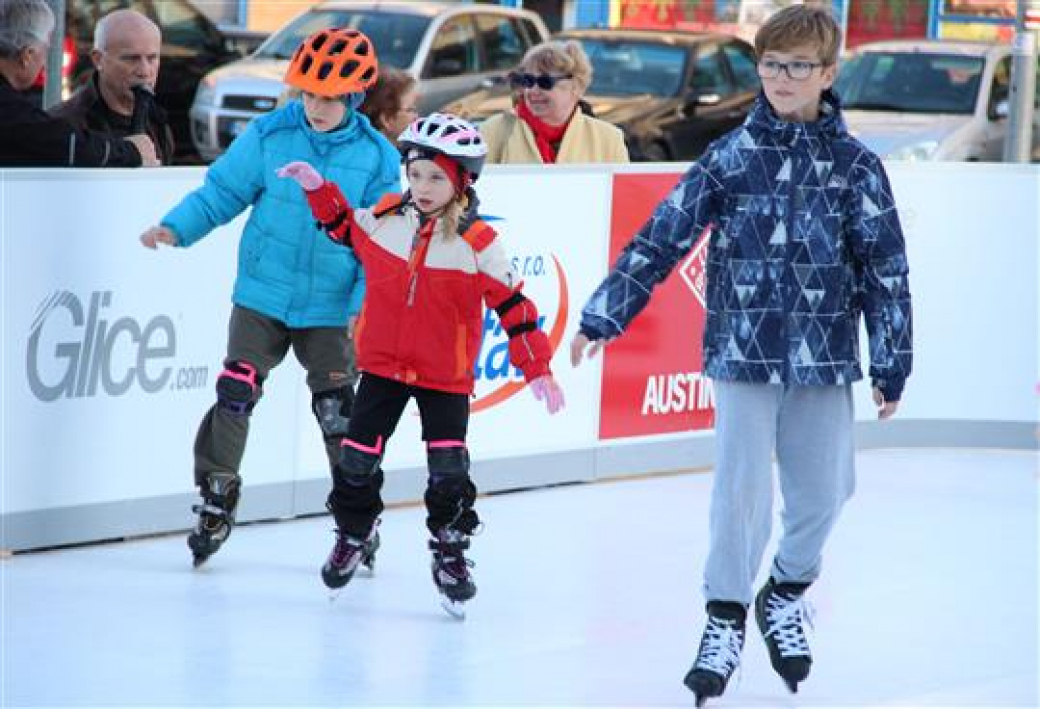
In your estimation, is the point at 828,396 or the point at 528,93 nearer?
the point at 828,396

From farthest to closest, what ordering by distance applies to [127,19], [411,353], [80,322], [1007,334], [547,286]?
[1007,334] → [547,286] → [127,19] → [80,322] → [411,353]

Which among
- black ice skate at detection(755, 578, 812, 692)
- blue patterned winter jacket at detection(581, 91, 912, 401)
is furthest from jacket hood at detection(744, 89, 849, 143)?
black ice skate at detection(755, 578, 812, 692)

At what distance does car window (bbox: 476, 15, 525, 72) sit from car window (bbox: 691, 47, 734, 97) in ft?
6.06

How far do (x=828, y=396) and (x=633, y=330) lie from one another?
3560 mm

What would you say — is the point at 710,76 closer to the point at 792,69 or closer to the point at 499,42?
the point at 499,42

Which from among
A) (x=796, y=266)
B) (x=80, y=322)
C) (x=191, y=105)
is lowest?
(x=191, y=105)

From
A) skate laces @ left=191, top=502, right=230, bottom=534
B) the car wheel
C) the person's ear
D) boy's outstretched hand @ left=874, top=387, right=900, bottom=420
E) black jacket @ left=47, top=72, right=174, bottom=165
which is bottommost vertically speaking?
the car wheel

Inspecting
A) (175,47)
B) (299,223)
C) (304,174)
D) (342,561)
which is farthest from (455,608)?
(175,47)

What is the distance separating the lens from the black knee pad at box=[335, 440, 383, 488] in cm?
670

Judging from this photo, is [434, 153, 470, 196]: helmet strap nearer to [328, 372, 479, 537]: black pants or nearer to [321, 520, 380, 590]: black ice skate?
[328, 372, 479, 537]: black pants

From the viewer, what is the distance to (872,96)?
62.6ft

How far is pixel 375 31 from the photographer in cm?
1986

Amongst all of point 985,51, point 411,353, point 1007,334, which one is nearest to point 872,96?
point 985,51

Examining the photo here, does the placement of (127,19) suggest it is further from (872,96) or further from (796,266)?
(872,96)
